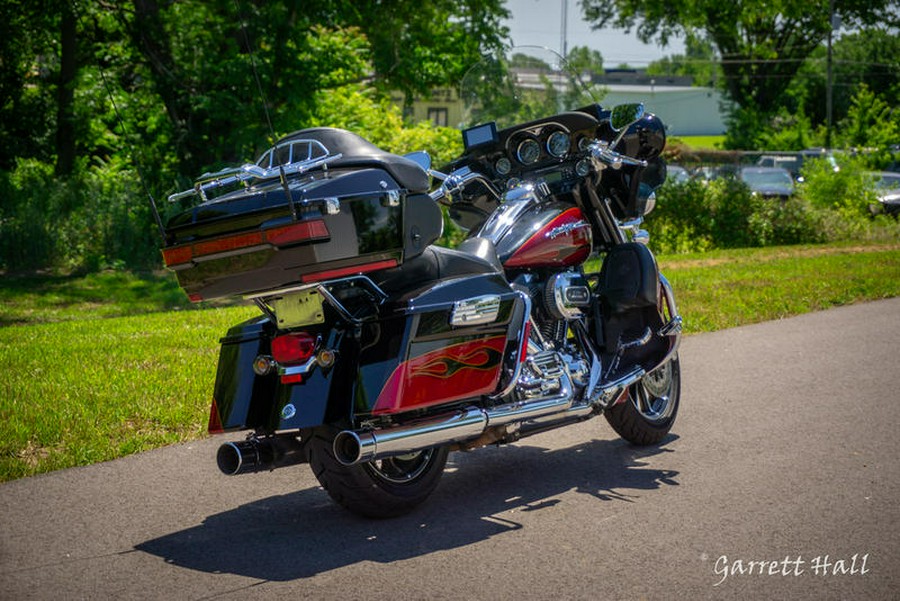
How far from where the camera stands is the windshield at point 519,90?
718 cm

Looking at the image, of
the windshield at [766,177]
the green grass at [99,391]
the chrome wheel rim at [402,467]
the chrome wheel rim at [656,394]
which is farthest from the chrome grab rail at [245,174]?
the windshield at [766,177]

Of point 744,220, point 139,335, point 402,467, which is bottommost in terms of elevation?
point 744,220

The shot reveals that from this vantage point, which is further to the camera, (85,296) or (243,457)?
(85,296)

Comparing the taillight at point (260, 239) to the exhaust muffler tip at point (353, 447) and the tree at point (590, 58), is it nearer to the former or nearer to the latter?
the exhaust muffler tip at point (353, 447)

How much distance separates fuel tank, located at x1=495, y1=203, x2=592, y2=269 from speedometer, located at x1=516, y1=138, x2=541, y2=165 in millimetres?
408

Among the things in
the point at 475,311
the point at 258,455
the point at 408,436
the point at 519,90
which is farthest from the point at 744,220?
the point at 258,455

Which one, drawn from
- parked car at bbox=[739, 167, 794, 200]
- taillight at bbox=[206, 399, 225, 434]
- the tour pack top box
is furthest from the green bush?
parked car at bbox=[739, 167, 794, 200]

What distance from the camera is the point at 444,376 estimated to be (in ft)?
16.4

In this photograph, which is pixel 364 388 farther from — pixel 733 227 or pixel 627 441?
pixel 733 227

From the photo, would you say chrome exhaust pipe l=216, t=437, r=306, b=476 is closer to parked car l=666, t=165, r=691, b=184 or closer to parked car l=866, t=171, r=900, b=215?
parked car l=666, t=165, r=691, b=184

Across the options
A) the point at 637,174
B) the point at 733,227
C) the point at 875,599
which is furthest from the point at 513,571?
the point at 733,227

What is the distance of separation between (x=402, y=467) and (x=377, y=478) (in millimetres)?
242

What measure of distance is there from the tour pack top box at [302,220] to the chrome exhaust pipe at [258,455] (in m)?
0.67

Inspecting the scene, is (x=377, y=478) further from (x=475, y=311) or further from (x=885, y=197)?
(x=885, y=197)
